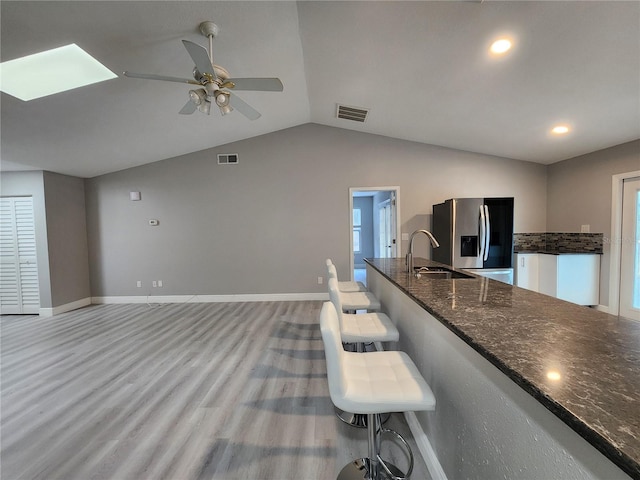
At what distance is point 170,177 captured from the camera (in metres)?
5.07

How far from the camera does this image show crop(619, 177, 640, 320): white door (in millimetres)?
3504

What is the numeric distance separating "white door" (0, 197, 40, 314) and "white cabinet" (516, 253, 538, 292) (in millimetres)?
7740

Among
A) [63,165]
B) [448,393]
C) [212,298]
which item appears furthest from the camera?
[212,298]

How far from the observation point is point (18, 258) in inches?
180

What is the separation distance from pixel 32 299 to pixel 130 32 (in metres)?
4.80

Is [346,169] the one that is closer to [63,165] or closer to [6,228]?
[63,165]

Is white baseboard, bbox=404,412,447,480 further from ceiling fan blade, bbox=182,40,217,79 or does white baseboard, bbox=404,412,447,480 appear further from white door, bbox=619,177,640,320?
white door, bbox=619,177,640,320

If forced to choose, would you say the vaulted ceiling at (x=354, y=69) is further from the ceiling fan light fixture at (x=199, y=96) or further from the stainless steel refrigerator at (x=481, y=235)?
the stainless steel refrigerator at (x=481, y=235)

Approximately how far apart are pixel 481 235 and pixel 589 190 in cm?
165

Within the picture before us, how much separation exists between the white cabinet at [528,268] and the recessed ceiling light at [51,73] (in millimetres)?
5684

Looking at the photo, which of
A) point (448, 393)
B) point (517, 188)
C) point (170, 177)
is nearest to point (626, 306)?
point (517, 188)

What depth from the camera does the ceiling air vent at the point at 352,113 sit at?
13.3 ft

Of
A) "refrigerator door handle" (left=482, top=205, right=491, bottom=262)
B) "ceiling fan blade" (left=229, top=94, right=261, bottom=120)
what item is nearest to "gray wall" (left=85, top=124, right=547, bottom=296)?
"refrigerator door handle" (left=482, top=205, right=491, bottom=262)

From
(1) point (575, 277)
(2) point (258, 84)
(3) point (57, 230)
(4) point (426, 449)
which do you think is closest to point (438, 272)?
(4) point (426, 449)
